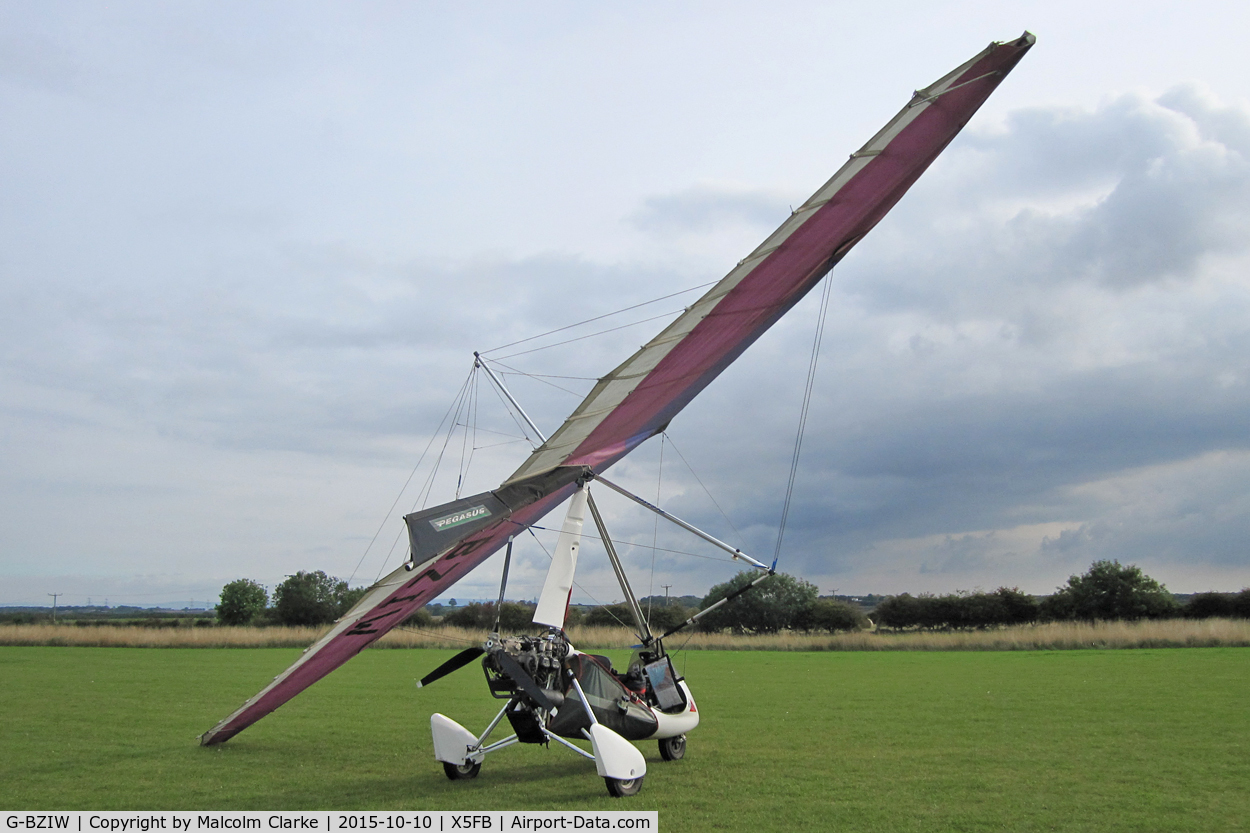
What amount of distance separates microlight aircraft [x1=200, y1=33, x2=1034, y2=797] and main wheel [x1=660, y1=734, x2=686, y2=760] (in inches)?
13.3

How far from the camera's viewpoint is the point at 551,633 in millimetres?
8828

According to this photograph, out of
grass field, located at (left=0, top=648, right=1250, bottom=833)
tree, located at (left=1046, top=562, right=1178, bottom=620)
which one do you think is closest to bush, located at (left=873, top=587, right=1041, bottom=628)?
tree, located at (left=1046, top=562, right=1178, bottom=620)

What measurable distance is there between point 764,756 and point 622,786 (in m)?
3.22

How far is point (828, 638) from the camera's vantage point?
41.9 meters

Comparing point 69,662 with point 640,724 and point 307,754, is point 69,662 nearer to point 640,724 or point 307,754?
point 307,754

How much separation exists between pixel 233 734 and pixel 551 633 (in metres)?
5.76

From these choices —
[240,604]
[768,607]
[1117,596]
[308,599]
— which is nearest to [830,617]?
[768,607]

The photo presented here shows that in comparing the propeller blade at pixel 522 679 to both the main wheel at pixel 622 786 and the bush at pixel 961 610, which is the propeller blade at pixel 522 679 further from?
the bush at pixel 961 610

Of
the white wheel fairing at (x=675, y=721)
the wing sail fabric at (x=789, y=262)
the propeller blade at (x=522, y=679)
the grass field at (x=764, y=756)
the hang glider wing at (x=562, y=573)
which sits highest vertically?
the wing sail fabric at (x=789, y=262)

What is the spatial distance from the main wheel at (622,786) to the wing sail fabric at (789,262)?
3.00 meters

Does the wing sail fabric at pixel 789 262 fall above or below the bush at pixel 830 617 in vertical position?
above

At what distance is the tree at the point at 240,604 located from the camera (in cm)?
7369

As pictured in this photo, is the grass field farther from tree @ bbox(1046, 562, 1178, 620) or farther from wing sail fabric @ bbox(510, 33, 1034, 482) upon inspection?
tree @ bbox(1046, 562, 1178, 620)

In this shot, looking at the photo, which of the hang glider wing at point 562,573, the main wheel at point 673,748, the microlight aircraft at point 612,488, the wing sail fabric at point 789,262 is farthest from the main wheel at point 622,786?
the wing sail fabric at point 789,262
